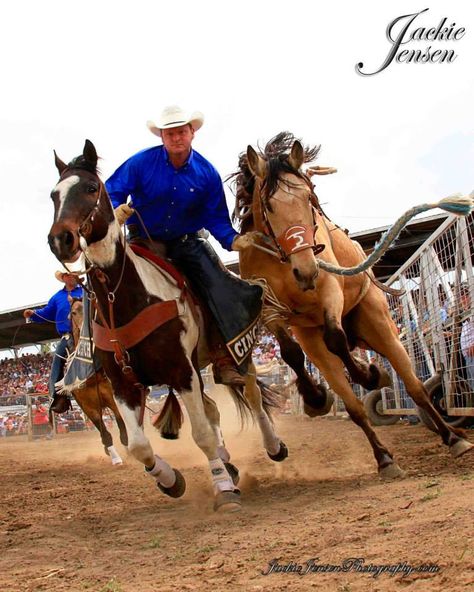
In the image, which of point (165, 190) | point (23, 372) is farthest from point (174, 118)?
point (23, 372)

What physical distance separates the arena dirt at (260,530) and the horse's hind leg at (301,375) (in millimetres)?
585

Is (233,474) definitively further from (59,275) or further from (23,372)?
(23,372)

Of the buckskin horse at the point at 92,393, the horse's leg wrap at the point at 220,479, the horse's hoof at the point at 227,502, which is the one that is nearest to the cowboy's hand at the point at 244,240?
the horse's leg wrap at the point at 220,479

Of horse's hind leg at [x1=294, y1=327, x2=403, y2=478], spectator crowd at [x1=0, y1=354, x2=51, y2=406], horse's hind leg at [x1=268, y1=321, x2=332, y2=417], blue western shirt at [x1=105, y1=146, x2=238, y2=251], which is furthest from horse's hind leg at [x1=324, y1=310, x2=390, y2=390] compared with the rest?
spectator crowd at [x1=0, y1=354, x2=51, y2=406]

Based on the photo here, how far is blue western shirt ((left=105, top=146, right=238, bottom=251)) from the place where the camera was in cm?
567

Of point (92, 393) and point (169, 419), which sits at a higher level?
point (92, 393)

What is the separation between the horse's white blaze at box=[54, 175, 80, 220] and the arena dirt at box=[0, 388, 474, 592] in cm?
200

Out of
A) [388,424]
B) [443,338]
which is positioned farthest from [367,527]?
[388,424]

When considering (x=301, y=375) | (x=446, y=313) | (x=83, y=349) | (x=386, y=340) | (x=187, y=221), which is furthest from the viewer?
(x=83, y=349)

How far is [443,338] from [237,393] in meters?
2.63

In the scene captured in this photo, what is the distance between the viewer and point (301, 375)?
6.52 meters

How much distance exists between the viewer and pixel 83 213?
4.59m

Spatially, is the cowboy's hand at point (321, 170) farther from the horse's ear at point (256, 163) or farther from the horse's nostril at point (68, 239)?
the horse's nostril at point (68, 239)

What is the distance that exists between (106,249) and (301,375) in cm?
233
